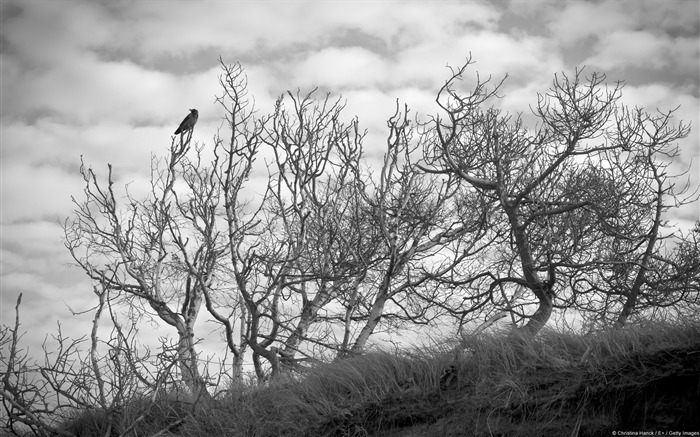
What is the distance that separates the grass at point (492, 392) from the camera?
529 centimetres

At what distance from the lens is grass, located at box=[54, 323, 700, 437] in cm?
529

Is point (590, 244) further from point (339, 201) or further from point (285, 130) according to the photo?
point (285, 130)

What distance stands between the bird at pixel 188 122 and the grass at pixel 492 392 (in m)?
6.03

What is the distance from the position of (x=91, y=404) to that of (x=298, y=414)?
133 inches

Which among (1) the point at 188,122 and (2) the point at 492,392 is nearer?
(2) the point at 492,392

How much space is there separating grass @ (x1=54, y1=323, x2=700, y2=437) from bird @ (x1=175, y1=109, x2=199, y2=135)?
6026 millimetres

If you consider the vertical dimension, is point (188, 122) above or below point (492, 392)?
above

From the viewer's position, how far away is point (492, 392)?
6.07m

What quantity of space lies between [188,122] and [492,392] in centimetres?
865

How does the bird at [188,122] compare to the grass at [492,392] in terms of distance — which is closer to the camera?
the grass at [492,392]

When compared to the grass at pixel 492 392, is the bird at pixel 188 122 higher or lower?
higher

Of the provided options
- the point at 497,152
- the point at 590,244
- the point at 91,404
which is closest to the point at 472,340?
the point at 497,152

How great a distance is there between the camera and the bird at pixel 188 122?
12.6 meters

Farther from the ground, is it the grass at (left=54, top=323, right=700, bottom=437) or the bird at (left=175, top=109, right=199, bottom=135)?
the bird at (left=175, top=109, right=199, bottom=135)
